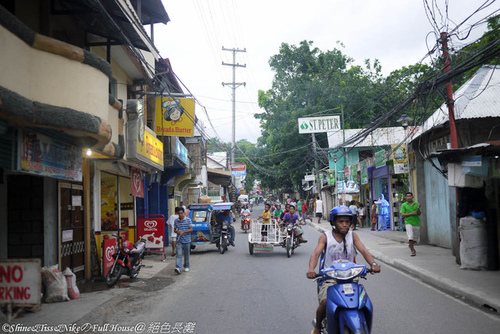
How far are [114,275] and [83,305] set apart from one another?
2.38 metres

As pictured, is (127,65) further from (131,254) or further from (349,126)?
(349,126)

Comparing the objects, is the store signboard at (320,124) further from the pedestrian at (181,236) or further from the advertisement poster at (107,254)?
the advertisement poster at (107,254)

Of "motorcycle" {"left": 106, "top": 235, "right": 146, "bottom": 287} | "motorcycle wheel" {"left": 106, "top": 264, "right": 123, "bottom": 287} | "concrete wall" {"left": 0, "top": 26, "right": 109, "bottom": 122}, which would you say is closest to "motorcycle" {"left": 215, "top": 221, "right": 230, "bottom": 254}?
"motorcycle" {"left": 106, "top": 235, "right": 146, "bottom": 287}

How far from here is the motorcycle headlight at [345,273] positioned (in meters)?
4.66

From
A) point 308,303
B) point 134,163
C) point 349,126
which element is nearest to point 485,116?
point 308,303

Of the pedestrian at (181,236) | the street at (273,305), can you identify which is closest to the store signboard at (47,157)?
the street at (273,305)

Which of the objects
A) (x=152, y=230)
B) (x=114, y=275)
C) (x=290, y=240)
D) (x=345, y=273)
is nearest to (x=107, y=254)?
(x=114, y=275)

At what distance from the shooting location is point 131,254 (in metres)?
11.2

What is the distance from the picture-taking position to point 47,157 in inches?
313

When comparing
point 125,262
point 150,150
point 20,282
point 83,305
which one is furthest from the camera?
point 150,150

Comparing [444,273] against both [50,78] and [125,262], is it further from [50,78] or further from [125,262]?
[50,78]

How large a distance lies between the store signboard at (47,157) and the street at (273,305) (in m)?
2.68

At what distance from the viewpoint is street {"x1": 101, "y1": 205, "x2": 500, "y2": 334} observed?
6.54 metres

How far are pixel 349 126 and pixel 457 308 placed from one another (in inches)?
1545
